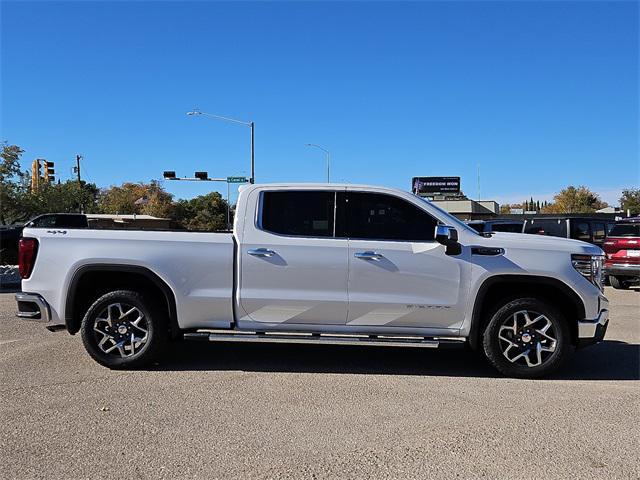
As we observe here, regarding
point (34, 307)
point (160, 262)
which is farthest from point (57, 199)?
point (160, 262)

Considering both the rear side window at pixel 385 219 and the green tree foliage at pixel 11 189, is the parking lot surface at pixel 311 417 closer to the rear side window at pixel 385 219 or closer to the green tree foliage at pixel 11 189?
the rear side window at pixel 385 219

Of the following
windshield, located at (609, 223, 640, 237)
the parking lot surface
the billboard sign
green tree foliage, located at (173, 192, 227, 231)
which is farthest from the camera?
the billboard sign

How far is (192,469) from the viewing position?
358cm

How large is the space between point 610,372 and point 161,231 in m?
5.05

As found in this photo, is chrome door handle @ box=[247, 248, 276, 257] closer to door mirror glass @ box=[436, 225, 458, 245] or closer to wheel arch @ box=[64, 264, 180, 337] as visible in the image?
wheel arch @ box=[64, 264, 180, 337]

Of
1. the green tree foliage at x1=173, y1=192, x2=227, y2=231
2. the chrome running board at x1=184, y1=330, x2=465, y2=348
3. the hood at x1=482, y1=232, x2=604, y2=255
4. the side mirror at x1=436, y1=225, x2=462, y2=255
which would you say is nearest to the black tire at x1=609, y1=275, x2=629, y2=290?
the hood at x1=482, y1=232, x2=604, y2=255

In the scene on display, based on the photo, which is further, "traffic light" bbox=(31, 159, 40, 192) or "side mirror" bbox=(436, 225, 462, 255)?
"traffic light" bbox=(31, 159, 40, 192)

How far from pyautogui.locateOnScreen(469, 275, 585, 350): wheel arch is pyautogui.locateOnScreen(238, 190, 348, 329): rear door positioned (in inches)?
53.3

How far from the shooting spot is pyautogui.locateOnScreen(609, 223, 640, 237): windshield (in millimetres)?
12866

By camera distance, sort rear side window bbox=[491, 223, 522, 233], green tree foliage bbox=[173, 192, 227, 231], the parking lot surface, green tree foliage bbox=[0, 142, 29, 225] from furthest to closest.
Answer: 1. green tree foliage bbox=[173, 192, 227, 231]
2. green tree foliage bbox=[0, 142, 29, 225]
3. rear side window bbox=[491, 223, 522, 233]
4. the parking lot surface

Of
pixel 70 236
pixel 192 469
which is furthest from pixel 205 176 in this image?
pixel 192 469

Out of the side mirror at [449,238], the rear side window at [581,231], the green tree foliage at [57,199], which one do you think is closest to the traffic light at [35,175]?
the green tree foliage at [57,199]

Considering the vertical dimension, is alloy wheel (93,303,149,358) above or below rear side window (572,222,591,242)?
below

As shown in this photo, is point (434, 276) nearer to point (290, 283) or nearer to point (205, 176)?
point (290, 283)
